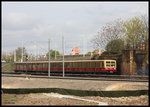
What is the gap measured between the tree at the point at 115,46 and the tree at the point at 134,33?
70.8 inches

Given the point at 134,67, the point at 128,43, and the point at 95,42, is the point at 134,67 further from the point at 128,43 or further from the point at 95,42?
the point at 95,42

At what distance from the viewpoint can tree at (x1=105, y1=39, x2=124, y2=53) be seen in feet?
156

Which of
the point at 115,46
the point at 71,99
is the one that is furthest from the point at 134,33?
the point at 71,99

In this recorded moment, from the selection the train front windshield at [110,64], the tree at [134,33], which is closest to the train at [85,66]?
the train front windshield at [110,64]

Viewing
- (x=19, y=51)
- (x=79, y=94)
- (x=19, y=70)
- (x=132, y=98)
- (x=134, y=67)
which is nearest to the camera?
(x=132, y=98)

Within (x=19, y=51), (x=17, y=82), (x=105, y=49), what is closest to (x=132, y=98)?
(x=17, y=82)

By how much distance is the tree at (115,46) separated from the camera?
156 ft

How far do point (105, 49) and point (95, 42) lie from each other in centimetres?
288

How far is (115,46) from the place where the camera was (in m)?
48.5

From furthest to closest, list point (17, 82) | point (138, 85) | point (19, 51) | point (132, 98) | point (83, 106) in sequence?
point (19, 51) < point (17, 82) < point (138, 85) < point (132, 98) < point (83, 106)

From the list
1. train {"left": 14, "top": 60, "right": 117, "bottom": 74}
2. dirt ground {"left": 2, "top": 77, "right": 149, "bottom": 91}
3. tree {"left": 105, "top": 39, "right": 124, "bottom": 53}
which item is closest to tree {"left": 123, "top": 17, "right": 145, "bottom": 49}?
tree {"left": 105, "top": 39, "right": 124, "bottom": 53}

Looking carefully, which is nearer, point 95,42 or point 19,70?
point 95,42

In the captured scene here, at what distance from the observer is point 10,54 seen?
325ft

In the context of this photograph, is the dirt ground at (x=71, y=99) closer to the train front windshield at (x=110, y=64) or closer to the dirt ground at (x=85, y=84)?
the dirt ground at (x=85, y=84)
